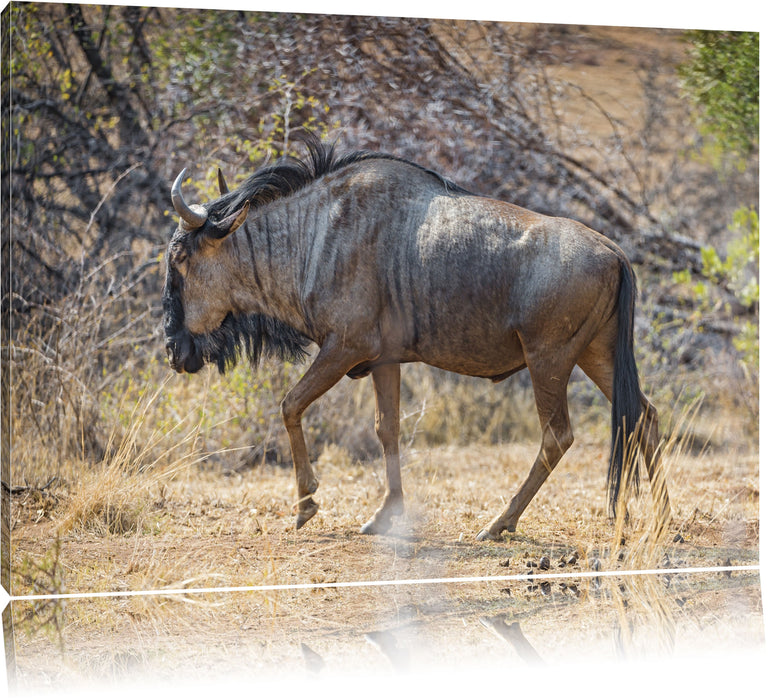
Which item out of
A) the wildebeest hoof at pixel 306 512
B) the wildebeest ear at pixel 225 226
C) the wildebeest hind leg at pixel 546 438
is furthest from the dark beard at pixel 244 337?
the wildebeest hind leg at pixel 546 438

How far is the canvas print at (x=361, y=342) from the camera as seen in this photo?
4.35 metres

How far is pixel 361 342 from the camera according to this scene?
5027mm

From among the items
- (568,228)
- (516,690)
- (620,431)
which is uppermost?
(568,228)

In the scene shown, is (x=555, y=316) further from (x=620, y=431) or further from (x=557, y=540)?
(x=557, y=540)

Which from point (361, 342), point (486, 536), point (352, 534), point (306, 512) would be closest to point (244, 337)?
point (361, 342)

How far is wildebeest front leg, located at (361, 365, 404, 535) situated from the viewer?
5309 millimetres

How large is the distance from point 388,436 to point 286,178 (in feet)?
4.51

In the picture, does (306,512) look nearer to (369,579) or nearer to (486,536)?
(369,579)

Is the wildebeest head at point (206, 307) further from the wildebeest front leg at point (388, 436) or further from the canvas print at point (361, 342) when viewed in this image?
the wildebeest front leg at point (388, 436)

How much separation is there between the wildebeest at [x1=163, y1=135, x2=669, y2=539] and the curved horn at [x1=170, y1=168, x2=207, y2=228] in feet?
0.05

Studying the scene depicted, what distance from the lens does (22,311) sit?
592 cm

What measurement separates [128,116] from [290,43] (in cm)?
113

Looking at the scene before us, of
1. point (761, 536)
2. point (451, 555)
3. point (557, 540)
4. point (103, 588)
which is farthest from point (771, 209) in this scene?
point (103, 588)

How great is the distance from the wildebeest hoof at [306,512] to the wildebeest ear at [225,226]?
1.33 meters
